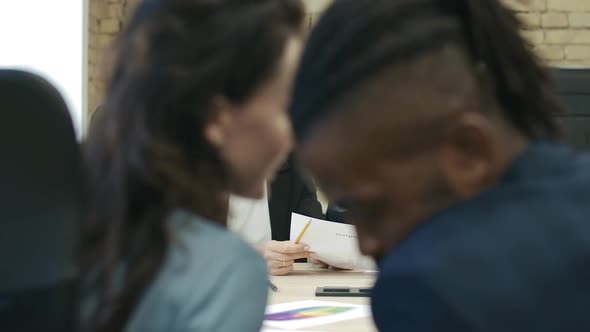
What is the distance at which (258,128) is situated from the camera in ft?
2.63

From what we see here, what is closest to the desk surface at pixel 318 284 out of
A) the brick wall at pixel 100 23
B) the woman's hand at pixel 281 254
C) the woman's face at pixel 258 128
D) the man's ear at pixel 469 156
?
the woman's hand at pixel 281 254

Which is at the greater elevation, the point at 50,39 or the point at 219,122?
the point at 219,122

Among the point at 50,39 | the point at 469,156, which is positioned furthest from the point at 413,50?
the point at 50,39

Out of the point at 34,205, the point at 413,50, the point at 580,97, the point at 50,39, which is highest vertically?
the point at 413,50

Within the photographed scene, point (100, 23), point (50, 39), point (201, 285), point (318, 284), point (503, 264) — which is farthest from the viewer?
point (100, 23)

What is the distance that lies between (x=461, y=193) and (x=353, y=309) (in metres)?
0.83

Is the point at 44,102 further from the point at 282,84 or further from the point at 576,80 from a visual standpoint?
the point at 576,80

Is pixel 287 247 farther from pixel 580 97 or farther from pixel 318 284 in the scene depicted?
pixel 580 97

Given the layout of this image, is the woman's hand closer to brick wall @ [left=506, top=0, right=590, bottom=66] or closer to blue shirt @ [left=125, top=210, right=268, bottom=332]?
blue shirt @ [left=125, top=210, right=268, bottom=332]

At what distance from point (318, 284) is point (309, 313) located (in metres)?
0.40

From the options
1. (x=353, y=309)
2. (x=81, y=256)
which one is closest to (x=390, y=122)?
(x=81, y=256)

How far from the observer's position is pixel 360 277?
6.44ft

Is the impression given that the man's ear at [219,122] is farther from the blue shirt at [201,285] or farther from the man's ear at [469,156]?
the man's ear at [469,156]

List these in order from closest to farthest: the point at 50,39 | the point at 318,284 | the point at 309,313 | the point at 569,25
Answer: the point at 309,313
the point at 318,284
the point at 50,39
the point at 569,25
